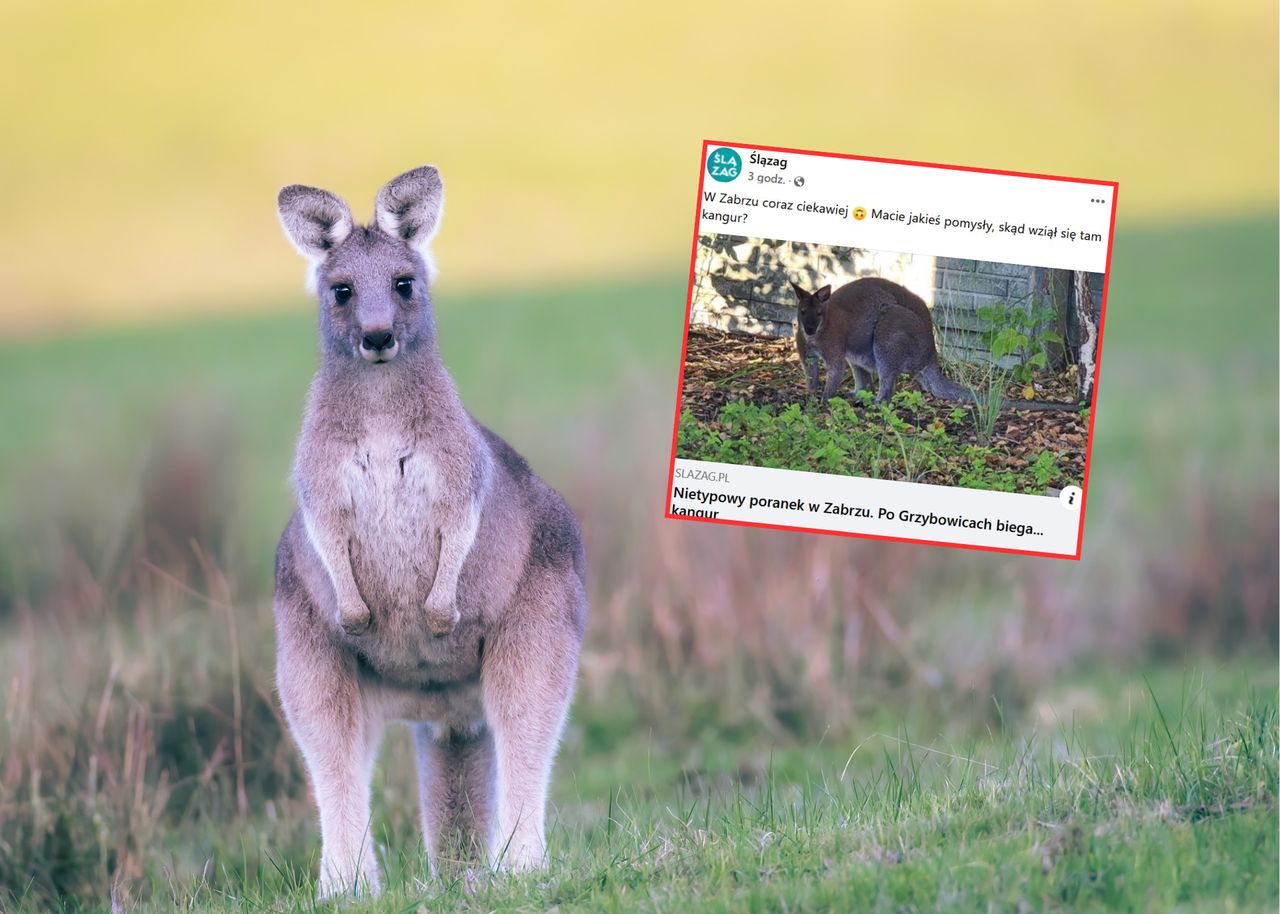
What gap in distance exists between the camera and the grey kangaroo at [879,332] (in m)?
5.66

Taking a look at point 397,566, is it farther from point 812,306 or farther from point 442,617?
point 812,306

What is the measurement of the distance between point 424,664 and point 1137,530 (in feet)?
22.4

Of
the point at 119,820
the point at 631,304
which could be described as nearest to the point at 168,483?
the point at 119,820

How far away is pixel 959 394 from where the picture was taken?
18.7 feet

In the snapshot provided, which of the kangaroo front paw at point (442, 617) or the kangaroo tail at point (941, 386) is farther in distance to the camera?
the kangaroo tail at point (941, 386)

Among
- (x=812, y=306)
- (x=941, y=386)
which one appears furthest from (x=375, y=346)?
(x=941, y=386)

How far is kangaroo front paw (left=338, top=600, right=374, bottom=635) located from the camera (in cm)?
452

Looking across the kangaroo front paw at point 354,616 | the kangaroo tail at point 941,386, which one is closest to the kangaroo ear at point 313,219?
the kangaroo front paw at point 354,616

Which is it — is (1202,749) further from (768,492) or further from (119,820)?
(119,820)

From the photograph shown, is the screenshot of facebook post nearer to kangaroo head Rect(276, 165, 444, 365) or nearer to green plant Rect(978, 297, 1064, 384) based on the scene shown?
green plant Rect(978, 297, 1064, 384)

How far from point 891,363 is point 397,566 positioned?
202 centimetres

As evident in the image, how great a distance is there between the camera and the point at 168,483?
970 cm

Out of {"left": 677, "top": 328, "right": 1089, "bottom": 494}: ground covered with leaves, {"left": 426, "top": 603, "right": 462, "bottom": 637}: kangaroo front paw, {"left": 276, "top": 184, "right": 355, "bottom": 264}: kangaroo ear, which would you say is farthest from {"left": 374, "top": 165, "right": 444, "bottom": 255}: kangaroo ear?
{"left": 677, "top": 328, "right": 1089, "bottom": 494}: ground covered with leaves

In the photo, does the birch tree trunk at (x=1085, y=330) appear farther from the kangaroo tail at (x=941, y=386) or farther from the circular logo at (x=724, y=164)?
the circular logo at (x=724, y=164)
